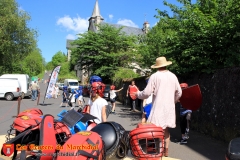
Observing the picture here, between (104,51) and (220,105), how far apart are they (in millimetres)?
25810

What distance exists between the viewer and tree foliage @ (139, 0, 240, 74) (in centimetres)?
807

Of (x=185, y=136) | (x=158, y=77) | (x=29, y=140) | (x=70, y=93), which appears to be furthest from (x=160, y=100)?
(x=70, y=93)

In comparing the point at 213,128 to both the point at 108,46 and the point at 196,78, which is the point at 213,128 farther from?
the point at 108,46

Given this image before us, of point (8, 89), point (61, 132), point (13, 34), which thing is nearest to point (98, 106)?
point (61, 132)

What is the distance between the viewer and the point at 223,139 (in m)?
7.61

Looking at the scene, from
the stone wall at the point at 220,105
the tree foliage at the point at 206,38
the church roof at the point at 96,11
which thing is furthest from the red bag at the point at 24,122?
the church roof at the point at 96,11

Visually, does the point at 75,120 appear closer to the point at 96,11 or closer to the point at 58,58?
the point at 96,11

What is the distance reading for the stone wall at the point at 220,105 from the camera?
279 inches

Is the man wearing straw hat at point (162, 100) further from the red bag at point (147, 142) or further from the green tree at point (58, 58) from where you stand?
the green tree at point (58, 58)

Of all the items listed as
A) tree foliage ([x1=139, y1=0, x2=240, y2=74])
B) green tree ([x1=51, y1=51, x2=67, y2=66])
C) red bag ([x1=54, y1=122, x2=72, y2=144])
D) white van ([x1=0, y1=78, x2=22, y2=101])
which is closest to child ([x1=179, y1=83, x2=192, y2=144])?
tree foliage ([x1=139, y1=0, x2=240, y2=74])

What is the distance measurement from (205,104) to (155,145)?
5811 millimetres

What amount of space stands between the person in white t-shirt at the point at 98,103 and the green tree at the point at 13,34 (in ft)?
87.3

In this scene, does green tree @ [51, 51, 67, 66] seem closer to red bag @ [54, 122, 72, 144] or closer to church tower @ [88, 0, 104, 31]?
church tower @ [88, 0, 104, 31]

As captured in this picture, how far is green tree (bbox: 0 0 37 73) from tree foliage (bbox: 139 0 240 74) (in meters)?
23.4
